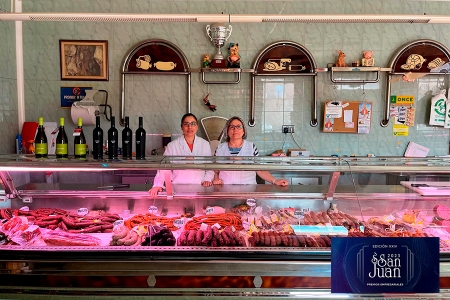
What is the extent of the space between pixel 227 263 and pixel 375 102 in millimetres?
4552

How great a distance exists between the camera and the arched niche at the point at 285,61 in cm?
610

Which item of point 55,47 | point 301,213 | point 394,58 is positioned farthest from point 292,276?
point 55,47

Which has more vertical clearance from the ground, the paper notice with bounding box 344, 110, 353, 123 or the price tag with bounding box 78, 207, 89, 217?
the paper notice with bounding box 344, 110, 353, 123

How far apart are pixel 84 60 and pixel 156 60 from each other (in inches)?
42.2

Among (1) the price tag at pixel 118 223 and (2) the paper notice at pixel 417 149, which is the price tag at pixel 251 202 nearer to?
(1) the price tag at pixel 118 223

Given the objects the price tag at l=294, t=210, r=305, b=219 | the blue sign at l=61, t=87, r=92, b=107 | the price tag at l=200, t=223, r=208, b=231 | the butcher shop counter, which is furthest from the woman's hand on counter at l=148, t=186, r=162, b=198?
the blue sign at l=61, t=87, r=92, b=107

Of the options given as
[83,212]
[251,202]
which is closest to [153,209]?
[83,212]

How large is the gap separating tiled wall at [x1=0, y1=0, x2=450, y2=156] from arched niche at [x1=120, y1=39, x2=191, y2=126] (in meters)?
0.15

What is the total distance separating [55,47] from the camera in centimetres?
619

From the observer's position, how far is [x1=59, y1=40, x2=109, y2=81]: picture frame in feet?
20.3

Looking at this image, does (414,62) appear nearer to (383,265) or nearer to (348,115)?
(348,115)

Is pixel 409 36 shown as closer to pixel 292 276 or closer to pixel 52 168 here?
pixel 292 276

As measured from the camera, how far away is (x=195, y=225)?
3.04 meters

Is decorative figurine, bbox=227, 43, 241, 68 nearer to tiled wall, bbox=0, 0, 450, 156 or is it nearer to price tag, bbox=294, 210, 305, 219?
tiled wall, bbox=0, 0, 450, 156
